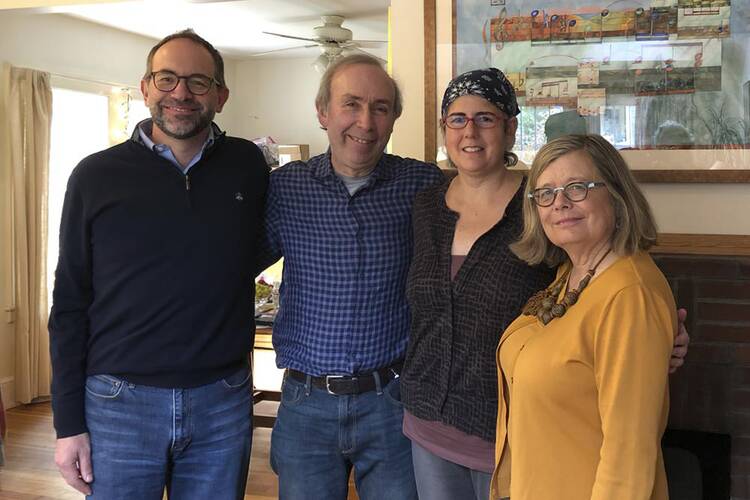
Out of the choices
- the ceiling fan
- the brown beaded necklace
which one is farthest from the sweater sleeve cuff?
the ceiling fan

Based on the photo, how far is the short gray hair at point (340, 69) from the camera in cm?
183

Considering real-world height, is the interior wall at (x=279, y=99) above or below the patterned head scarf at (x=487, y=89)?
above

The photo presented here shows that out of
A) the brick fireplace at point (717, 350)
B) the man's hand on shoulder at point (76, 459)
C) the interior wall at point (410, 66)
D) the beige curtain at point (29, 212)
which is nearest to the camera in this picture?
the man's hand on shoulder at point (76, 459)

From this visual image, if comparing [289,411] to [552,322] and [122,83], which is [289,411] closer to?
[552,322]

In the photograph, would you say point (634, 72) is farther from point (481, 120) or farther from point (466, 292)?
point (466, 292)

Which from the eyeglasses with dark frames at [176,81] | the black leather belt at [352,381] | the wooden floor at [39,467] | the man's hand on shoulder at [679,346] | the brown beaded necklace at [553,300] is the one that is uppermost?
the eyeglasses with dark frames at [176,81]

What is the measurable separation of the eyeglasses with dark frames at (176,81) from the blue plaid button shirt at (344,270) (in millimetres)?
330

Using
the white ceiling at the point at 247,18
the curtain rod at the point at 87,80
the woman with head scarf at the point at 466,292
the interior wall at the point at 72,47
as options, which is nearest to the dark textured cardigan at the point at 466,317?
the woman with head scarf at the point at 466,292

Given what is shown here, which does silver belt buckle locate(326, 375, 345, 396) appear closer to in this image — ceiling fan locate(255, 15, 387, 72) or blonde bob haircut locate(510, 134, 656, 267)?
blonde bob haircut locate(510, 134, 656, 267)

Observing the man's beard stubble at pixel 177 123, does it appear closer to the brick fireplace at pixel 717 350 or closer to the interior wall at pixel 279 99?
the brick fireplace at pixel 717 350

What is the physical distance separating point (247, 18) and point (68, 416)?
15.3ft

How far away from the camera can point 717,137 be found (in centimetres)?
212

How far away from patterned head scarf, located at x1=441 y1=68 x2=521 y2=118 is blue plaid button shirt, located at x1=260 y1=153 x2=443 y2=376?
0.31 m

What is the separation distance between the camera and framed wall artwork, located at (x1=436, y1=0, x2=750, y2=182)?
2.10 metres
